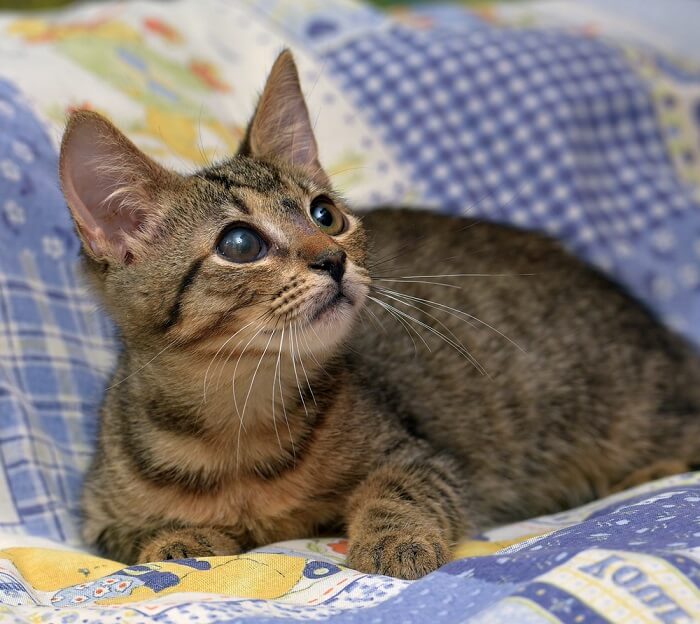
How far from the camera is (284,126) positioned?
1719 mm

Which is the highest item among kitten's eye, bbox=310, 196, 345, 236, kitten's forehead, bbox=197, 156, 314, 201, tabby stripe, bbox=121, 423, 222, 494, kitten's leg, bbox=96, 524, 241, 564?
kitten's forehead, bbox=197, 156, 314, 201

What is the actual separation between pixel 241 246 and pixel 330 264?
0.15m

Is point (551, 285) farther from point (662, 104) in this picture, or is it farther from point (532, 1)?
point (532, 1)

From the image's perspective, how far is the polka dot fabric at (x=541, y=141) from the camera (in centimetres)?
263

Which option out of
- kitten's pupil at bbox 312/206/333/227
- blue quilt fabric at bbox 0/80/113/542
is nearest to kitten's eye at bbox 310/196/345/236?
kitten's pupil at bbox 312/206/333/227

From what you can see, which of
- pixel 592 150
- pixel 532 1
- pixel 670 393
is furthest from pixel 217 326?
pixel 532 1

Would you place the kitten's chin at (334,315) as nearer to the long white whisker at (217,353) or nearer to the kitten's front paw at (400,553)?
the long white whisker at (217,353)

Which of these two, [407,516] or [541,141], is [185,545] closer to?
[407,516]

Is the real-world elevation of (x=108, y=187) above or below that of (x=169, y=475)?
above

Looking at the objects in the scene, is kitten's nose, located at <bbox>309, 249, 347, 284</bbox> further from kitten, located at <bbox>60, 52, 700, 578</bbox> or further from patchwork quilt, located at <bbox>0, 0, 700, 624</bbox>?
patchwork quilt, located at <bbox>0, 0, 700, 624</bbox>

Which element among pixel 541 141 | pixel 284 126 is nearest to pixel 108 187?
pixel 284 126

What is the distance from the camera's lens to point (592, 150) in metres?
2.79

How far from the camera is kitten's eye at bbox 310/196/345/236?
1.51 meters

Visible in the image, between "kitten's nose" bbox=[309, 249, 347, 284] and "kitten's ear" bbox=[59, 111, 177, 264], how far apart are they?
12.6 inches
